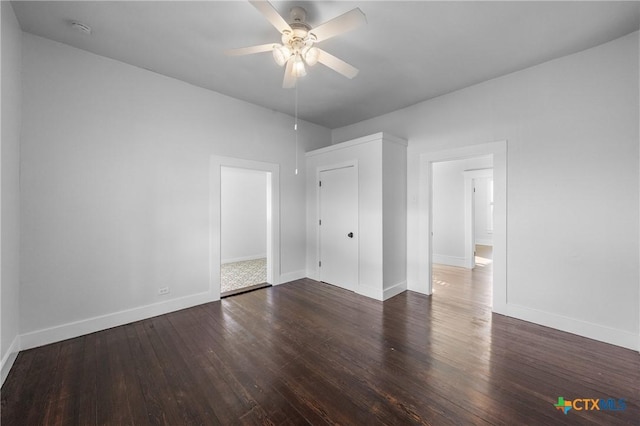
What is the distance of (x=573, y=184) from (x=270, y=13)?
11.1ft

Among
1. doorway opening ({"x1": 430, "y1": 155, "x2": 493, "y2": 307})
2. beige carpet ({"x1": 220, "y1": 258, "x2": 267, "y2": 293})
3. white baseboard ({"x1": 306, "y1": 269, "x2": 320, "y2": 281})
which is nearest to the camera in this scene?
beige carpet ({"x1": 220, "y1": 258, "x2": 267, "y2": 293})

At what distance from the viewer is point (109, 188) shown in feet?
9.32

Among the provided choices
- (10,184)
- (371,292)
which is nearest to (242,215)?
(371,292)

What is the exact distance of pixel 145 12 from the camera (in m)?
2.16

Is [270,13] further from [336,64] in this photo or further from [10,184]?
[10,184]

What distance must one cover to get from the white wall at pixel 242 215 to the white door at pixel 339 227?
8.31ft

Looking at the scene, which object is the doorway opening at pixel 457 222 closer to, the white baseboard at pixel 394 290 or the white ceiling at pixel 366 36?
the white baseboard at pixel 394 290

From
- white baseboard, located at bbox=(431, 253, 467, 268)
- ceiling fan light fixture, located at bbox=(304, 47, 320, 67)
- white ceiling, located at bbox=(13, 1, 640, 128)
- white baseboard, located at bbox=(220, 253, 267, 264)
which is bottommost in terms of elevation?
white baseboard, located at bbox=(220, 253, 267, 264)

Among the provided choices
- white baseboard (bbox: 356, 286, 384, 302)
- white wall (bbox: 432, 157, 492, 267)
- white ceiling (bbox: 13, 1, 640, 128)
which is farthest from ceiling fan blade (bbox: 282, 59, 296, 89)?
white wall (bbox: 432, 157, 492, 267)

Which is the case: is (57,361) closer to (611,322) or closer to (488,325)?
(488,325)

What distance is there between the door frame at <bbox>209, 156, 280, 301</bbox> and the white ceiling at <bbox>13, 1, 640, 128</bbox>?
1.10m

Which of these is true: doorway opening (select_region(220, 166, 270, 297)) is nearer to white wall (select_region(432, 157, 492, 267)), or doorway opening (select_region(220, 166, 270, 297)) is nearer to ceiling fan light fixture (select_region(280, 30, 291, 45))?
ceiling fan light fixture (select_region(280, 30, 291, 45))

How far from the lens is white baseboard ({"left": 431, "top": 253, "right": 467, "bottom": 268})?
221 inches

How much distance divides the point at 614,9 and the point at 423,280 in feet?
11.2
